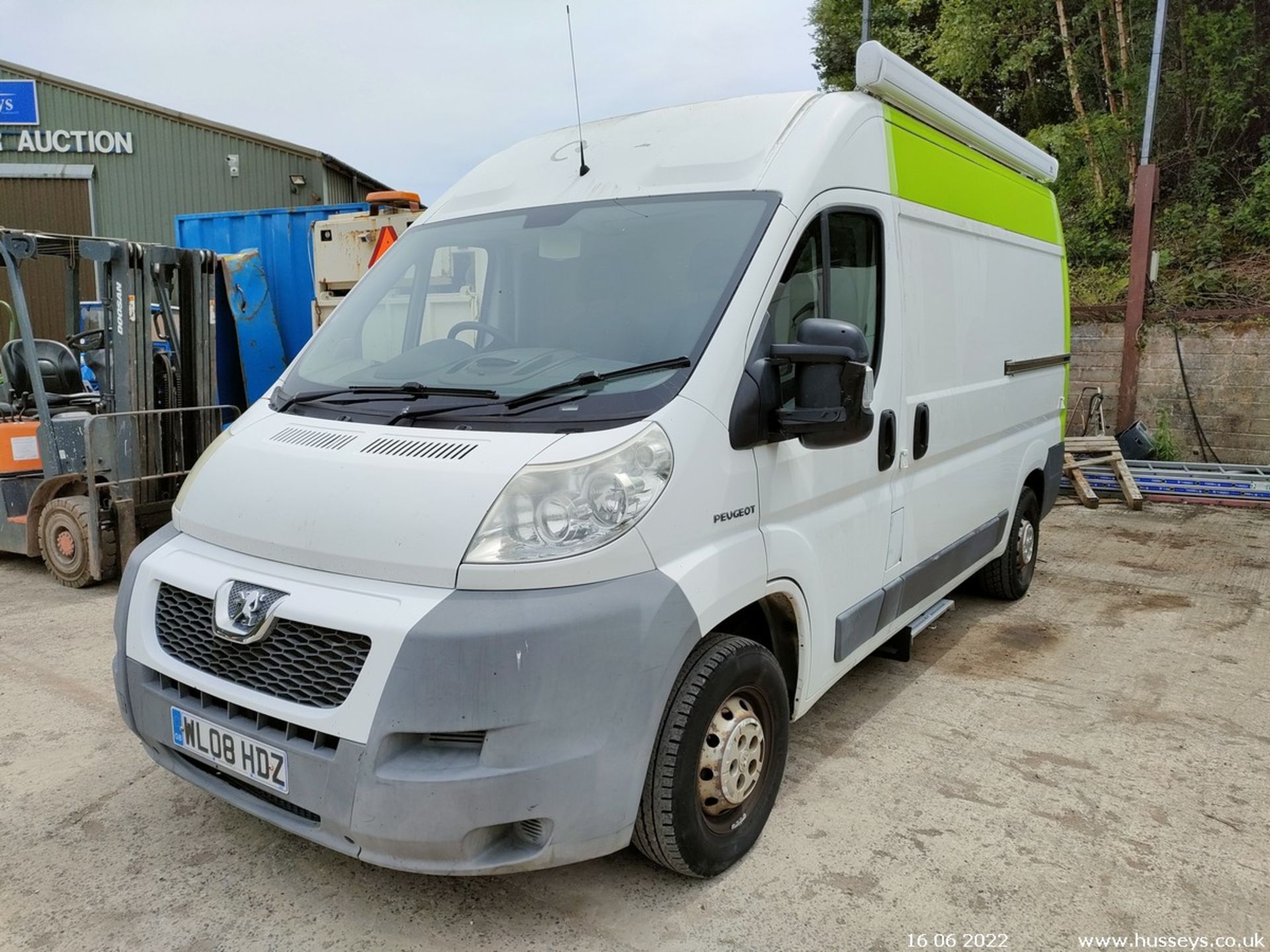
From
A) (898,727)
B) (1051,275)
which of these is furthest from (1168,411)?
(898,727)

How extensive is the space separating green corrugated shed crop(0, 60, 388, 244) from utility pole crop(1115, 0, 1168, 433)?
12.8 meters

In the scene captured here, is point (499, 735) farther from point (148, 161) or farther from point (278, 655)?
point (148, 161)

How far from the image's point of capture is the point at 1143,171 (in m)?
10.0

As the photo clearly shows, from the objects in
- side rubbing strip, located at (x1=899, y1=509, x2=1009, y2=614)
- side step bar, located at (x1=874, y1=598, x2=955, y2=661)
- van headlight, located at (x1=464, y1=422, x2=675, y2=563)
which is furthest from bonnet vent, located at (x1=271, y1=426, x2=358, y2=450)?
side step bar, located at (x1=874, y1=598, x2=955, y2=661)

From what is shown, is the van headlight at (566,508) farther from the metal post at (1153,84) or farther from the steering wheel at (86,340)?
the metal post at (1153,84)

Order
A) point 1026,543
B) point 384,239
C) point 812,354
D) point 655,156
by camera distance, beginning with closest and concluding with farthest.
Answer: point 812,354 < point 655,156 < point 1026,543 < point 384,239

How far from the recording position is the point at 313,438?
2.70m

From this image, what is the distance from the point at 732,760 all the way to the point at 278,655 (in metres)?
1.31

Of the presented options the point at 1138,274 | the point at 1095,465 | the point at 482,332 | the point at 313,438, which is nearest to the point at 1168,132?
the point at 1138,274

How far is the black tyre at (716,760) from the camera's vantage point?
8.11 ft

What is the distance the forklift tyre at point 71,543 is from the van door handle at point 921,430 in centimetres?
511

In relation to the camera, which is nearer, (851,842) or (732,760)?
(732,760)

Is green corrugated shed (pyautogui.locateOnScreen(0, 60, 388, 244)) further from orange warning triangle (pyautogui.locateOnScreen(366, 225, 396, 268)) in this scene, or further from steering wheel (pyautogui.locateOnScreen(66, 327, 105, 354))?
steering wheel (pyautogui.locateOnScreen(66, 327, 105, 354))

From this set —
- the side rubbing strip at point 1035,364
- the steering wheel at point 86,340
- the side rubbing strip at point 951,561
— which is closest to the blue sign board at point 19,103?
the steering wheel at point 86,340
